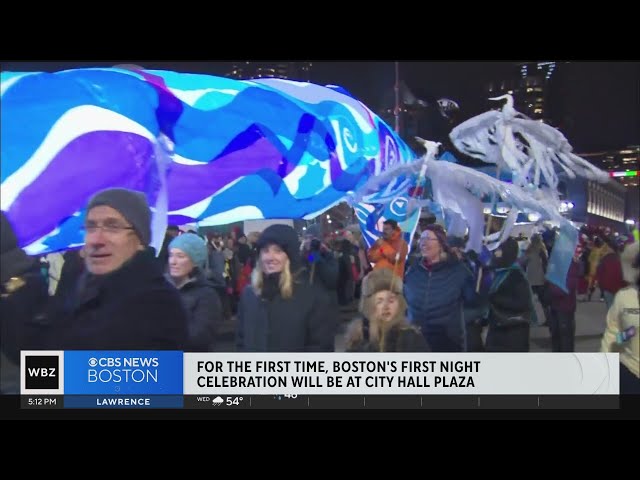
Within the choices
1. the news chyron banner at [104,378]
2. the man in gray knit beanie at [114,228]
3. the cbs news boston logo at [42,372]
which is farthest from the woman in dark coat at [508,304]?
the cbs news boston logo at [42,372]

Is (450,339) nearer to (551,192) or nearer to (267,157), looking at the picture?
(551,192)

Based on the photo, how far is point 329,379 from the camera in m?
3.43

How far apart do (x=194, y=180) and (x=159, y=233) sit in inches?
12.3


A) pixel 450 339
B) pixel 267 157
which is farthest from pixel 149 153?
pixel 450 339

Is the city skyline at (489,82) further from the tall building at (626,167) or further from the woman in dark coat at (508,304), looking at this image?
the woman in dark coat at (508,304)

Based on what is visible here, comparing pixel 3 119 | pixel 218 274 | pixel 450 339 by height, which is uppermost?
pixel 3 119

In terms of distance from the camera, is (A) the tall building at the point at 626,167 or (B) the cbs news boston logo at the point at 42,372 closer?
(A) the tall building at the point at 626,167

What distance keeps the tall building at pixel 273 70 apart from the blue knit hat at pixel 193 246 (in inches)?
32.9

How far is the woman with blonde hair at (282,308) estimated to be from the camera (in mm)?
3426

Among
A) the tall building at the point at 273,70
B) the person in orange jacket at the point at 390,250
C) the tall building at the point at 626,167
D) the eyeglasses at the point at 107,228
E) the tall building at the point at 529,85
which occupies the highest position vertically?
A: the tall building at the point at 273,70

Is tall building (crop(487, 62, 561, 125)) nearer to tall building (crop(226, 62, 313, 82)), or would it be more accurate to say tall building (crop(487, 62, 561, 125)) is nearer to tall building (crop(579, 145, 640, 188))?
tall building (crop(579, 145, 640, 188))

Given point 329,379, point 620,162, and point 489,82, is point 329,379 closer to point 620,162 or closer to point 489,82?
point 489,82

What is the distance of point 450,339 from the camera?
3428 mm

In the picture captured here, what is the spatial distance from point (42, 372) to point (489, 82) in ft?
8.68
